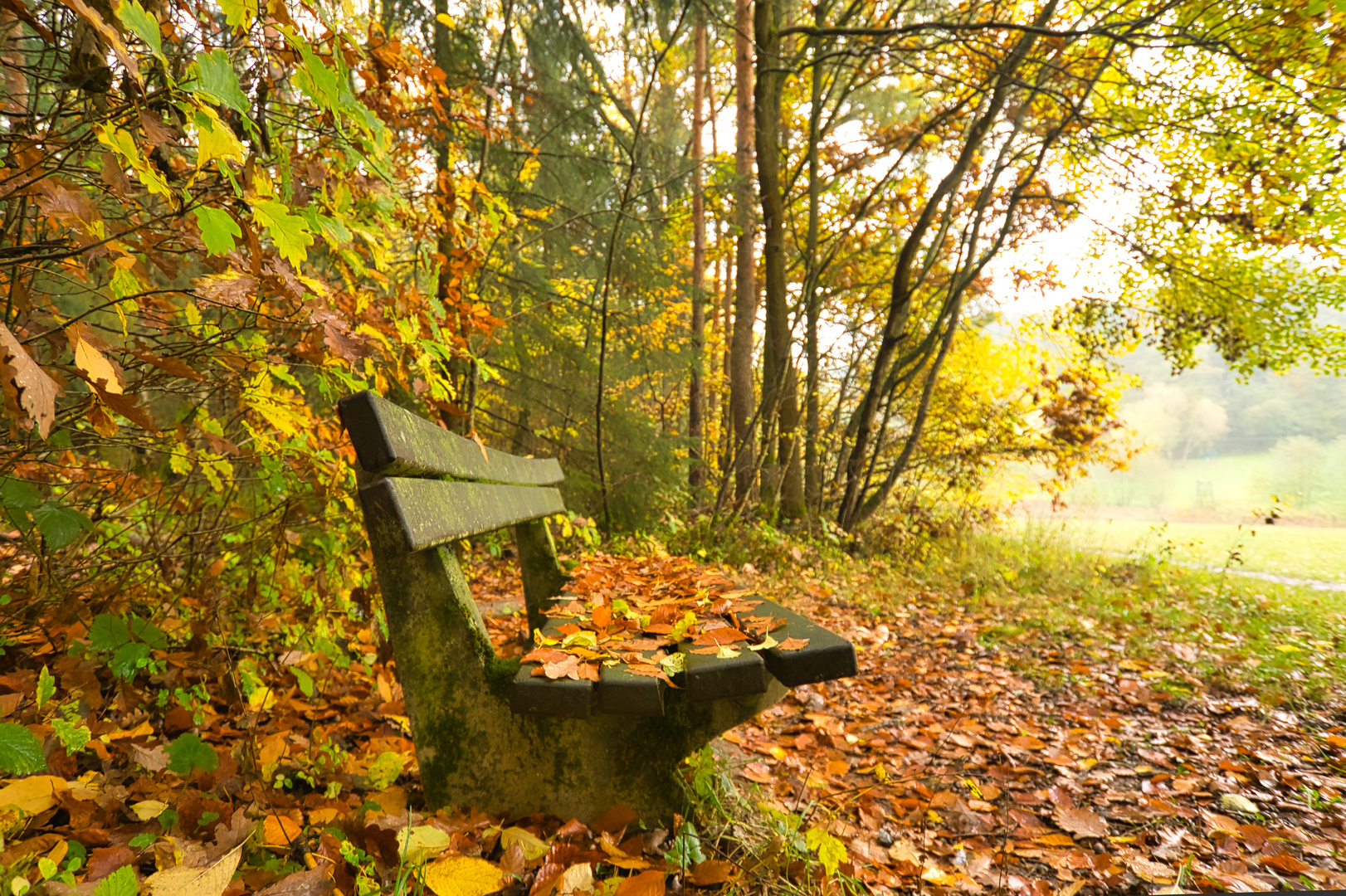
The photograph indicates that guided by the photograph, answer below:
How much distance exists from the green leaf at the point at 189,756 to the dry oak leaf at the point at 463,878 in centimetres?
59

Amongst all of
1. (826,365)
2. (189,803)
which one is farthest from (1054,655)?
(826,365)

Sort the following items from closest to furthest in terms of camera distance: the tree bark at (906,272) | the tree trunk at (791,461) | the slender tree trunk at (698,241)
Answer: the tree bark at (906,272) → the tree trunk at (791,461) → the slender tree trunk at (698,241)

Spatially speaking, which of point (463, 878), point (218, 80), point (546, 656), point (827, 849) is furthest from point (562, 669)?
point (218, 80)

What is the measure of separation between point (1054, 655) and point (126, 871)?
4.21 metres

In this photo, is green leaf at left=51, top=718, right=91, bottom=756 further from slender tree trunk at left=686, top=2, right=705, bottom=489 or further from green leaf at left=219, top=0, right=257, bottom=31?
slender tree trunk at left=686, top=2, right=705, bottom=489

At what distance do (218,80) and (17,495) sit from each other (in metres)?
0.98

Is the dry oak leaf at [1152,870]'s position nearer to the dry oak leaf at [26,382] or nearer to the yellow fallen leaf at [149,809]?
the yellow fallen leaf at [149,809]

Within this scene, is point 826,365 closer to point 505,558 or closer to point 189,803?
point 505,558

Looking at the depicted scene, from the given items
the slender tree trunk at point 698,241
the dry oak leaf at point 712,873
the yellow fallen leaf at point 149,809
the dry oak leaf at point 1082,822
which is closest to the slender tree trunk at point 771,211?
the slender tree trunk at point 698,241

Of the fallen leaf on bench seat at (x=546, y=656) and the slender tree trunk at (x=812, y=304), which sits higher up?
the slender tree trunk at (x=812, y=304)

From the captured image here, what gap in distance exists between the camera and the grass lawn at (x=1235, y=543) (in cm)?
610

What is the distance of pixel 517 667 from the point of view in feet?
4.13

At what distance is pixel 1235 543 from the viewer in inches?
249

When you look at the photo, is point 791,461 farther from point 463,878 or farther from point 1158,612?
point 463,878
